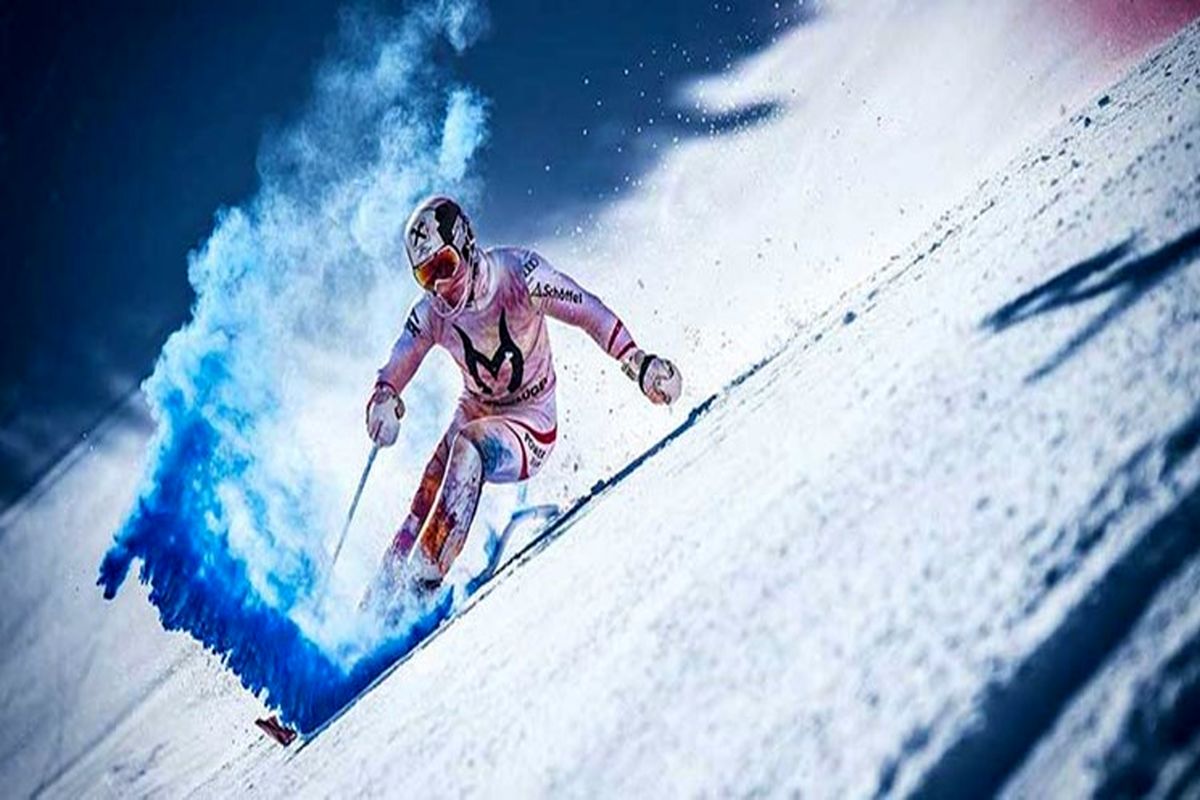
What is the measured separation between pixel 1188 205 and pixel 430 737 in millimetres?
807

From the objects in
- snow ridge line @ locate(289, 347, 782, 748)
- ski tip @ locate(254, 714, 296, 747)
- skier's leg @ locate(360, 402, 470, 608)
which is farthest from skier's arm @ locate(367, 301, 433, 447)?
ski tip @ locate(254, 714, 296, 747)

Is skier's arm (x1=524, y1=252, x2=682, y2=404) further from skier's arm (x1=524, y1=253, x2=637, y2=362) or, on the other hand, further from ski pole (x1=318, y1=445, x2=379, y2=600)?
ski pole (x1=318, y1=445, x2=379, y2=600)

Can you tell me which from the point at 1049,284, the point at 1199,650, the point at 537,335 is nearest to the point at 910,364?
the point at 1049,284

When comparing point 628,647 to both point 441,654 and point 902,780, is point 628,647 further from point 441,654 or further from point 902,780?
point 441,654

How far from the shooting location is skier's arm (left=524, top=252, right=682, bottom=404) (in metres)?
1.73

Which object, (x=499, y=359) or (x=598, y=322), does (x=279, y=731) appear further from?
(x=598, y=322)

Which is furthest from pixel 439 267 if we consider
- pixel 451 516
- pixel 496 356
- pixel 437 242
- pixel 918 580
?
pixel 918 580

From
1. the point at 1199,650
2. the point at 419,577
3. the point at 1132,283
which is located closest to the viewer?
the point at 1199,650

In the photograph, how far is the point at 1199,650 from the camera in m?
0.27

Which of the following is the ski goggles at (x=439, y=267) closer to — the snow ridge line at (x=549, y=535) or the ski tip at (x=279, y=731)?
the snow ridge line at (x=549, y=535)

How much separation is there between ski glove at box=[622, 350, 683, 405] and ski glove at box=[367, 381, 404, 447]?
20.3 inches

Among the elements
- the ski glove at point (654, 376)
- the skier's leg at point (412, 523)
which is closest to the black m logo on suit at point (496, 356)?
the skier's leg at point (412, 523)

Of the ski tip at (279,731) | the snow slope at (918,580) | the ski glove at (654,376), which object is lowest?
the snow slope at (918,580)

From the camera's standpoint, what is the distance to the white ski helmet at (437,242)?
154 cm
